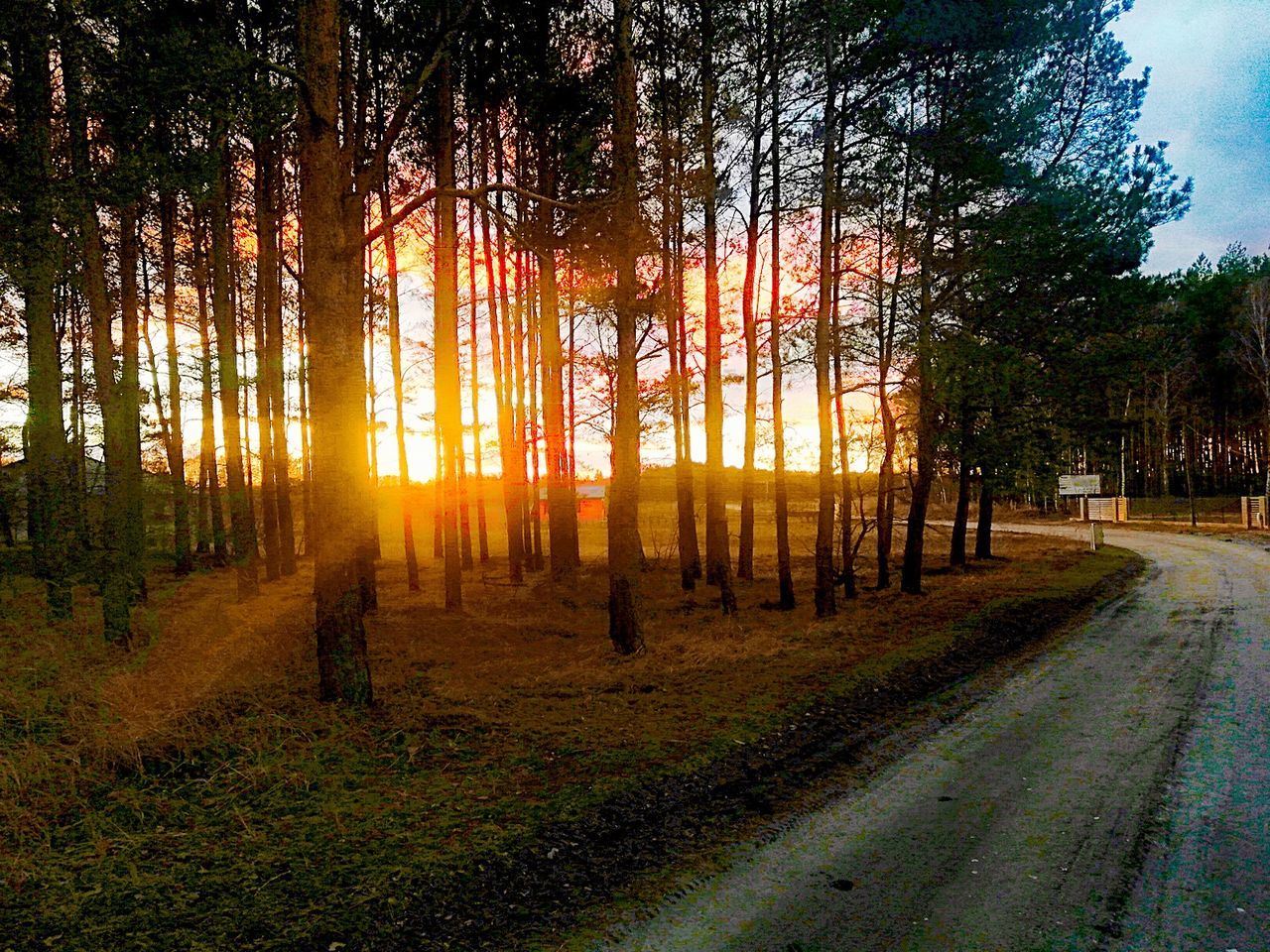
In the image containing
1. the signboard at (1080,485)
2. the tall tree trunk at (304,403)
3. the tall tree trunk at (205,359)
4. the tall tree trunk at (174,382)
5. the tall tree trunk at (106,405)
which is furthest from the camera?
the signboard at (1080,485)

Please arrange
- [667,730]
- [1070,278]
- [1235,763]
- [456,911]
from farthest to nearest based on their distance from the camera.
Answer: [1070,278] < [667,730] < [1235,763] < [456,911]

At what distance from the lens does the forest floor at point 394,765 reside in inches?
142

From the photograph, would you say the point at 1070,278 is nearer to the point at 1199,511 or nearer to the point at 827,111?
the point at 827,111

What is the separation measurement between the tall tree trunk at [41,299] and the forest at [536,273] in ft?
0.17

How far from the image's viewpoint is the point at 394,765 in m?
5.54

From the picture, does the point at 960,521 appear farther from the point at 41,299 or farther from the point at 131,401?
the point at 41,299

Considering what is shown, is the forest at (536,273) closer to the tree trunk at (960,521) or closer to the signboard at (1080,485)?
the tree trunk at (960,521)

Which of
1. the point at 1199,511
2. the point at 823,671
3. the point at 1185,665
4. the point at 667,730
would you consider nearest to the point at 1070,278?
the point at 1185,665

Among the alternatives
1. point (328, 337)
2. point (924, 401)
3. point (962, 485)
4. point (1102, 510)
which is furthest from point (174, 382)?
point (1102, 510)

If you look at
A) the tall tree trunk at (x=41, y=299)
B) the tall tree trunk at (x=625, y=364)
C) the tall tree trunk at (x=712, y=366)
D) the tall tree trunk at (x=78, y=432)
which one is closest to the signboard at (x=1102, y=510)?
the tall tree trunk at (x=712, y=366)

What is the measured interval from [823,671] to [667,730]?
3.06 metres

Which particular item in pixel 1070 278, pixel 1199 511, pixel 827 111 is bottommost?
pixel 1199 511

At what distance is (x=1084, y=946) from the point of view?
330 cm

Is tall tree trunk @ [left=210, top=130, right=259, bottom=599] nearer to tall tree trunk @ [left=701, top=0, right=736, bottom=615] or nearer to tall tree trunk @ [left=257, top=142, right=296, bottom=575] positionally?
tall tree trunk @ [left=257, top=142, right=296, bottom=575]
